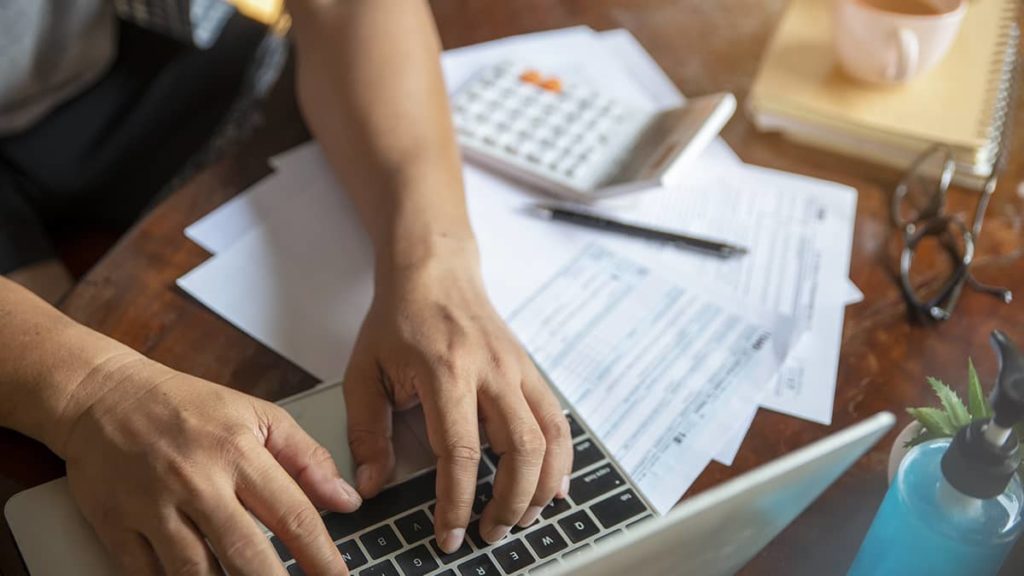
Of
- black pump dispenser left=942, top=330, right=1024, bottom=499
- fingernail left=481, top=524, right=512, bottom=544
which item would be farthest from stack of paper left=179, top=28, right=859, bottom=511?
black pump dispenser left=942, top=330, right=1024, bottom=499

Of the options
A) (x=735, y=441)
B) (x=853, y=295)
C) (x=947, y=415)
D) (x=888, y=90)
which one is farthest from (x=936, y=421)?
(x=888, y=90)

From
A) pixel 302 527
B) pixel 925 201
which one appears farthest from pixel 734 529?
pixel 925 201

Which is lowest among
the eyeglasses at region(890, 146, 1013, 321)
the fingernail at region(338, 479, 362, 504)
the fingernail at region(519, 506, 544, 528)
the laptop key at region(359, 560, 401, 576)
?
the eyeglasses at region(890, 146, 1013, 321)

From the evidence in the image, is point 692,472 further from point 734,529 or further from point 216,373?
point 216,373

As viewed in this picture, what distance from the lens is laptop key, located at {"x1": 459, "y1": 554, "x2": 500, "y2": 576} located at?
0.55 meters

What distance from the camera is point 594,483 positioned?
611 mm

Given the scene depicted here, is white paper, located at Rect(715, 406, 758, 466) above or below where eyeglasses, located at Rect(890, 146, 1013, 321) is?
below

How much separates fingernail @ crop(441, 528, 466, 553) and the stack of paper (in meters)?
0.14

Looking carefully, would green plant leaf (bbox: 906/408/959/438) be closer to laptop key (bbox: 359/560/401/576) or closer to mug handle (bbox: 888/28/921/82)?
laptop key (bbox: 359/560/401/576)

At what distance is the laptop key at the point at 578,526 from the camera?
58 cm

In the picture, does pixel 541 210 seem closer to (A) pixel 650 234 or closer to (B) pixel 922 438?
(A) pixel 650 234

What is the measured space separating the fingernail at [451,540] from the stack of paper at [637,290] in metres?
0.14

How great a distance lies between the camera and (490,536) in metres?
0.57

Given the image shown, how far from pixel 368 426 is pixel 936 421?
340 millimetres
